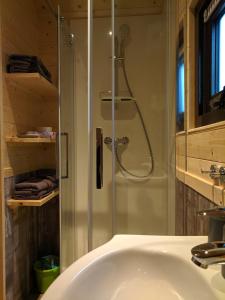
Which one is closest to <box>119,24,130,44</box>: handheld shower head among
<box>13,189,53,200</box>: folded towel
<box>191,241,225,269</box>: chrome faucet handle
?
<box>13,189,53,200</box>: folded towel

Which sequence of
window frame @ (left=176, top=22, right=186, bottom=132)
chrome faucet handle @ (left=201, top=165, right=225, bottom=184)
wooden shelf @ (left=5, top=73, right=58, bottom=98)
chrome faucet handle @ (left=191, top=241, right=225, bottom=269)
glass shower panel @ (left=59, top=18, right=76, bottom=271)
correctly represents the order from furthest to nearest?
glass shower panel @ (left=59, top=18, right=76, bottom=271) → wooden shelf @ (left=5, top=73, right=58, bottom=98) → window frame @ (left=176, top=22, right=186, bottom=132) → chrome faucet handle @ (left=201, top=165, right=225, bottom=184) → chrome faucet handle @ (left=191, top=241, right=225, bottom=269)

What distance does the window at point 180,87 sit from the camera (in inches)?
65.1

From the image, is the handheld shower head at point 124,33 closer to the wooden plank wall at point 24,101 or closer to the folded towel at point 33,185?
the wooden plank wall at point 24,101

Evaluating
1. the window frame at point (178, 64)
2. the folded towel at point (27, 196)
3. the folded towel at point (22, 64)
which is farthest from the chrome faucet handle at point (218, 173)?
the folded towel at point (22, 64)

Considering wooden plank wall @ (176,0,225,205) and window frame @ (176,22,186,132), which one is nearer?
wooden plank wall @ (176,0,225,205)

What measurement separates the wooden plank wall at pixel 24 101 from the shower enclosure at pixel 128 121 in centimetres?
30

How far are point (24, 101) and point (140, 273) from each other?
1.71 m

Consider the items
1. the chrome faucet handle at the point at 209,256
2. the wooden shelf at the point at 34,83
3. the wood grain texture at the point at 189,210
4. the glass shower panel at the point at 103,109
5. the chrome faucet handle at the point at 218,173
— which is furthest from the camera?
the glass shower panel at the point at 103,109

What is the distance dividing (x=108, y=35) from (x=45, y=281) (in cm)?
199

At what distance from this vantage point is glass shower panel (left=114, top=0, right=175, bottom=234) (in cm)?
199

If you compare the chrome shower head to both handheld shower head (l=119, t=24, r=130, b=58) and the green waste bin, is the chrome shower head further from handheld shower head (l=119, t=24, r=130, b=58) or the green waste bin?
the green waste bin

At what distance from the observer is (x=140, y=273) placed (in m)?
0.78

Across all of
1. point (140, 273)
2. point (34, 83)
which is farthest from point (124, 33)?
point (140, 273)

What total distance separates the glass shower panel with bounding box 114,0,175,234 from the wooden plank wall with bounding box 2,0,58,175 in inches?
27.7
